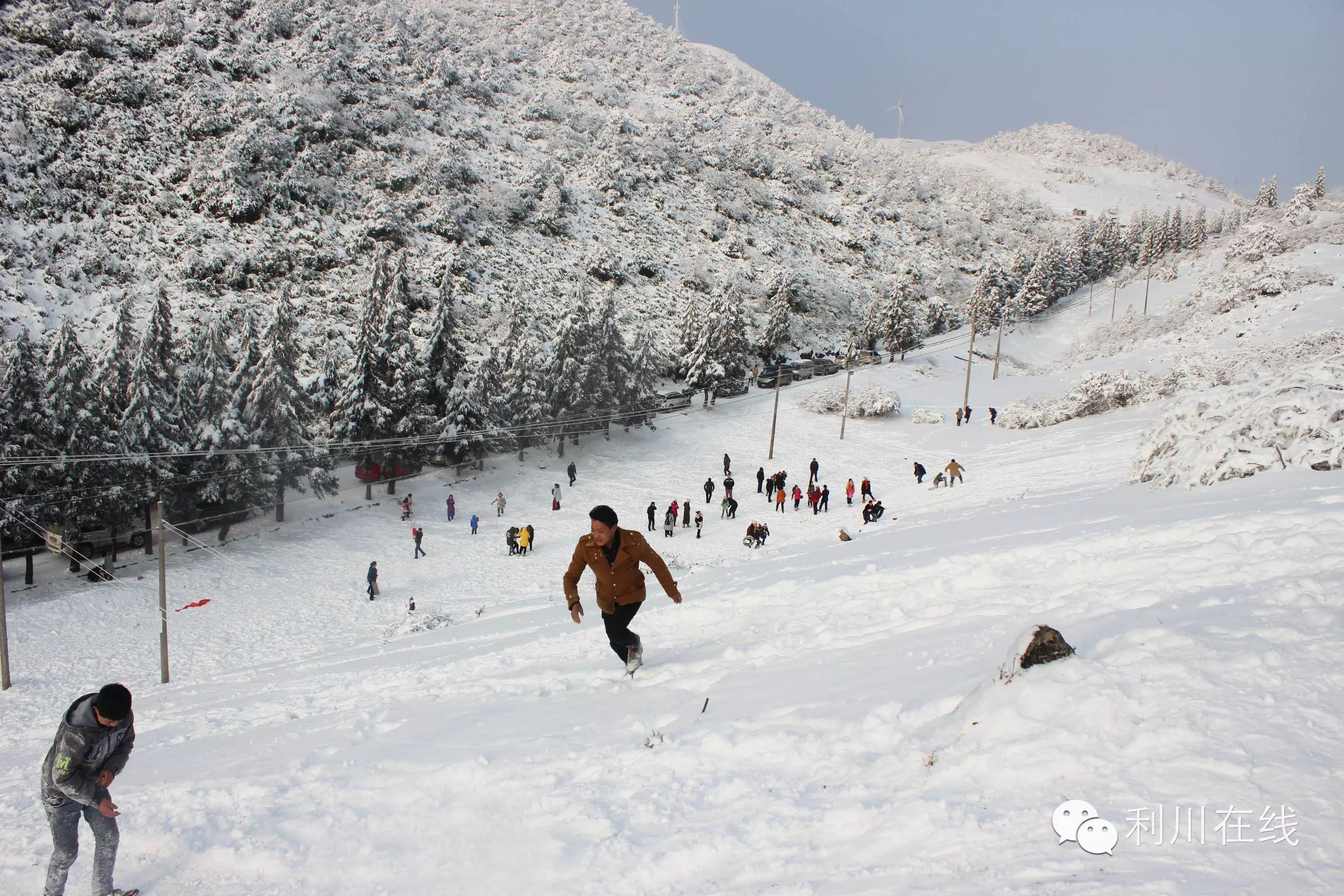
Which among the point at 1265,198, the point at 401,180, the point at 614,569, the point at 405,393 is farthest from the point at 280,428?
the point at 1265,198

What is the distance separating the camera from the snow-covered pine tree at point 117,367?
2503 cm

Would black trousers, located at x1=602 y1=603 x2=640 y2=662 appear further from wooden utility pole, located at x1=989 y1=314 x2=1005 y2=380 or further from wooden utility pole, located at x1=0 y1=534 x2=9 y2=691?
wooden utility pole, located at x1=989 y1=314 x2=1005 y2=380

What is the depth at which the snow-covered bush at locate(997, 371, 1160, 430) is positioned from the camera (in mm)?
36781

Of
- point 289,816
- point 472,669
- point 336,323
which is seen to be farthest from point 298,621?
point 336,323

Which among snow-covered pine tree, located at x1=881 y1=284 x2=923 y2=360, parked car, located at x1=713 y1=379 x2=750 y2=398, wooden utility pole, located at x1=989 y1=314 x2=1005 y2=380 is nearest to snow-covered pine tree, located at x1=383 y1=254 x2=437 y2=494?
parked car, located at x1=713 y1=379 x2=750 y2=398

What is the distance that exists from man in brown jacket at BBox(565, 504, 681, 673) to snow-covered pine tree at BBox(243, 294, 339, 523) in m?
24.4

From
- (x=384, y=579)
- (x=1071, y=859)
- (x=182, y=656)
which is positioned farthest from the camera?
(x=384, y=579)

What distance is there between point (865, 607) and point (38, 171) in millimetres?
60542

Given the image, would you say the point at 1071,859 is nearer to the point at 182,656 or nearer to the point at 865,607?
the point at 865,607

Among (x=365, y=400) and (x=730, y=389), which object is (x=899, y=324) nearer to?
(x=730, y=389)

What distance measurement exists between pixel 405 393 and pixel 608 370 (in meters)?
12.7

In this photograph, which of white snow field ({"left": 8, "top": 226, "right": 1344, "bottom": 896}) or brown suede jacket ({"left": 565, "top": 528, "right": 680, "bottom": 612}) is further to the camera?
brown suede jacket ({"left": 565, "top": 528, "right": 680, "bottom": 612})

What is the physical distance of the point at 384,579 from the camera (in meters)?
23.0

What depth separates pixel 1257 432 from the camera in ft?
39.2
